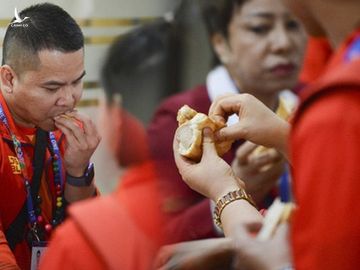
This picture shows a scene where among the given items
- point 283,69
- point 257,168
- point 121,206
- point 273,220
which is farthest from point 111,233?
point 283,69

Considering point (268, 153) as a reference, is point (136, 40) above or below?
above

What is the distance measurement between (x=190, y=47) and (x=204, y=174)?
0.31 meters

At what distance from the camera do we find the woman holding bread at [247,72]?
155 centimetres

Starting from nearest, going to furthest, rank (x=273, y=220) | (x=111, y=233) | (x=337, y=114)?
(x=337, y=114)
(x=273, y=220)
(x=111, y=233)

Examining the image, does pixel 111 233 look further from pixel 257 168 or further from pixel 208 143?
pixel 257 168

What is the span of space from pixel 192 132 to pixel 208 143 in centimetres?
3

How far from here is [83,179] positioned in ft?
4.34

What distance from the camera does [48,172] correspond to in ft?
4.34

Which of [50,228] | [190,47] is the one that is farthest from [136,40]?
[50,228]

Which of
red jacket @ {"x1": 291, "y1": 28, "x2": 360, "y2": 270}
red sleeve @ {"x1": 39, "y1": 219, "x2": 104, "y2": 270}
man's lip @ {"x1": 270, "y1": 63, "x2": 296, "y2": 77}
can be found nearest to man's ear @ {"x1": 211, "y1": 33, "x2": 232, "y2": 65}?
man's lip @ {"x1": 270, "y1": 63, "x2": 296, "y2": 77}

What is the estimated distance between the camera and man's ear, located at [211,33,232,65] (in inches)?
64.7

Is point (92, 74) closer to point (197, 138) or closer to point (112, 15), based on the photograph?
point (112, 15)

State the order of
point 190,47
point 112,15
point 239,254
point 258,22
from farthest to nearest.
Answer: point 258,22, point 190,47, point 112,15, point 239,254

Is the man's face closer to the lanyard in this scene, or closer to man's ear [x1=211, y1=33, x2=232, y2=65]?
the lanyard
